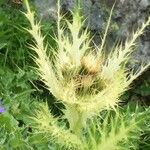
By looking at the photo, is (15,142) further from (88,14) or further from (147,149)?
(88,14)

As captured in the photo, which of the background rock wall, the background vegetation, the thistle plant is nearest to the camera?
the thistle plant

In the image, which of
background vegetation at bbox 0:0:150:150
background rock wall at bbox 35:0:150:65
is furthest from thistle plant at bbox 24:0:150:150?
background rock wall at bbox 35:0:150:65

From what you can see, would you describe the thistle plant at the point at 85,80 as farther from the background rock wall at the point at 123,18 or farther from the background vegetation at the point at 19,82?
the background rock wall at the point at 123,18

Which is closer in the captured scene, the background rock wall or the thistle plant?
the thistle plant

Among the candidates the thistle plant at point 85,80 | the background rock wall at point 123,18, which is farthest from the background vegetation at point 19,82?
the thistle plant at point 85,80

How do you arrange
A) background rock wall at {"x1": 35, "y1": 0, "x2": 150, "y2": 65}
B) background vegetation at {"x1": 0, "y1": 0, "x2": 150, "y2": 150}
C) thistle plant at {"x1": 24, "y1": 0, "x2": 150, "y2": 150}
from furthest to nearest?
background rock wall at {"x1": 35, "y1": 0, "x2": 150, "y2": 65}
background vegetation at {"x1": 0, "y1": 0, "x2": 150, "y2": 150}
thistle plant at {"x1": 24, "y1": 0, "x2": 150, "y2": 150}

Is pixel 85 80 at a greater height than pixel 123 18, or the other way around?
pixel 85 80

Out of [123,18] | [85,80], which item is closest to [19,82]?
[123,18]

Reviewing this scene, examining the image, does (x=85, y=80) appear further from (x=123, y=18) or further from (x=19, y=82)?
(x=123, y=18)

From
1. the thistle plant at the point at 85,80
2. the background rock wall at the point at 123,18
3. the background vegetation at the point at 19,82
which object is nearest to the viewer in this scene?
the thistle plant at the point at 85,80

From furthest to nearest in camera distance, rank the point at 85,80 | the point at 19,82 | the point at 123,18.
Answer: the point at 123,18 < the point at 19,82 < the point at 85,80

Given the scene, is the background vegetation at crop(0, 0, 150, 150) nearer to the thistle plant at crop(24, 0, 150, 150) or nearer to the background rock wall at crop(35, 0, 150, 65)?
the background rock wall at crop(35, 0, 150, 65)
